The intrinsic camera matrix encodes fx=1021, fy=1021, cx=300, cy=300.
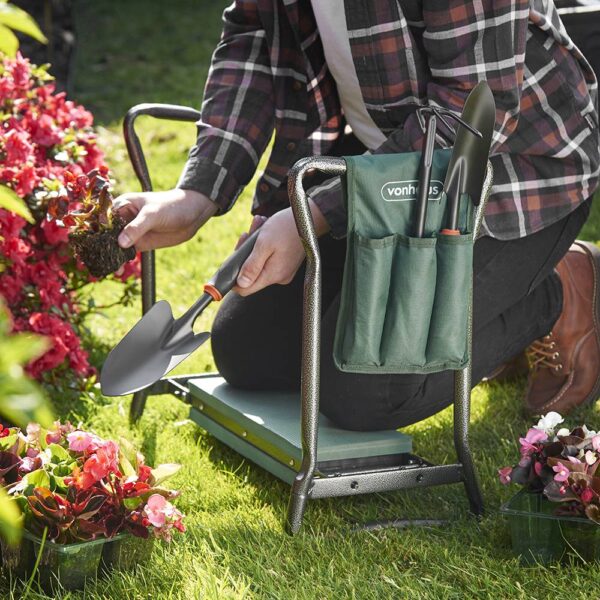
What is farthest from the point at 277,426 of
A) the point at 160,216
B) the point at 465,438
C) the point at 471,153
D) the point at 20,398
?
the point at 20,398

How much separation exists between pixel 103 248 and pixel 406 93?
2.17ft

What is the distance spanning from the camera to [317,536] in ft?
5.87

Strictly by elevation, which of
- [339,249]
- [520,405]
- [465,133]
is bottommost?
[520,405]

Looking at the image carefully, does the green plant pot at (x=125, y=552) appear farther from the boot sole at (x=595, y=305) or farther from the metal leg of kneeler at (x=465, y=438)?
the boot sole at (x=595, y=305)

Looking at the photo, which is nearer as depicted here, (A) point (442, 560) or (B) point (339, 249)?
(A) point (442, 560)

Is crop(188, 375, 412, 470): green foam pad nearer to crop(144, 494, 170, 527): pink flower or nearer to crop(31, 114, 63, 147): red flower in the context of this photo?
crop(144, 494, 170, 527): pink flower

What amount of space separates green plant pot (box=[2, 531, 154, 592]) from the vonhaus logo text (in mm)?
682

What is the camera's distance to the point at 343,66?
209 cm

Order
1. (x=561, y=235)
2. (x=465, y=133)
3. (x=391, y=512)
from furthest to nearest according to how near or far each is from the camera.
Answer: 1. (x=561, y=235)
2. (x=391, y=512)
3. (x=465, y=133)

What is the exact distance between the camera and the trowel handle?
1.72 m

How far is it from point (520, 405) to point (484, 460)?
15.3 inches

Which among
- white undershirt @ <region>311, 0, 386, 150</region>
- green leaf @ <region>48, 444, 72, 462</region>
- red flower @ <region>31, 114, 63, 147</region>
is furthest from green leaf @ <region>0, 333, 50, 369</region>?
red flower @ <region>31, 114, 63, 147</region>

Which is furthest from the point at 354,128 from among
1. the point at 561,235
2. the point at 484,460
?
the point at 484,460

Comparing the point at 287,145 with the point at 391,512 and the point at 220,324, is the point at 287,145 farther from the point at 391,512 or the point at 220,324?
the point at 391,512
